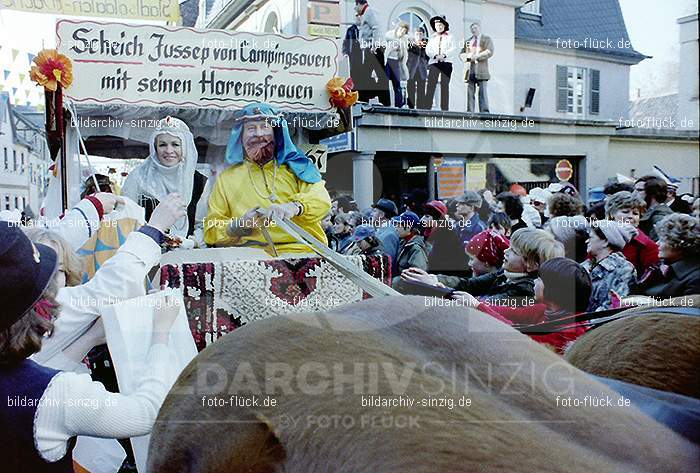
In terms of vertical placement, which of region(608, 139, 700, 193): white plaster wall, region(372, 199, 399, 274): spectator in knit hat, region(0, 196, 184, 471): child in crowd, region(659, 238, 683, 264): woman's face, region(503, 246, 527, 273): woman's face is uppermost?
region(608, 139, 700, 193): white plaster wall

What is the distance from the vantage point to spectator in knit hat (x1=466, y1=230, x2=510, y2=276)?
1.56m

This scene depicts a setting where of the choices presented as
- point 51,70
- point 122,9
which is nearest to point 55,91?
point 51,70

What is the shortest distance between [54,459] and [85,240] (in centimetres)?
49

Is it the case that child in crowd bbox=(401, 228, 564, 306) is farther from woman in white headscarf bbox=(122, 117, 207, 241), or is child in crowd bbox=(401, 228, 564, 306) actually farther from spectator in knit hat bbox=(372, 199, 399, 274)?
woman in white headscarf bbox=(122, 117, 207, 241)

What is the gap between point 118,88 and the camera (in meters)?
1.45

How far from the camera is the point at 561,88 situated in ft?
4.75

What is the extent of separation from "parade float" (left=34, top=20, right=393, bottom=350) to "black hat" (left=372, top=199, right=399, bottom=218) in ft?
0.38

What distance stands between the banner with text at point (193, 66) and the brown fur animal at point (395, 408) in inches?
32.6

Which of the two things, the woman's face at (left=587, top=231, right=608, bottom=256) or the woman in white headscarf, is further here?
the woman's face at (left=587, top=231, right=608, bottom=256)

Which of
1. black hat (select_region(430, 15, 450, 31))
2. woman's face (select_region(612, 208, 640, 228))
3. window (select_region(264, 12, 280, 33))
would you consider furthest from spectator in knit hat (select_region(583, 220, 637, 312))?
window (select_region(264, 12, 280, 33))

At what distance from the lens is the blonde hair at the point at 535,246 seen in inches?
61.4

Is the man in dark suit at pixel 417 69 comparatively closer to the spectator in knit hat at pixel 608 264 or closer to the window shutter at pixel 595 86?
the window shutter at pixel 595 86

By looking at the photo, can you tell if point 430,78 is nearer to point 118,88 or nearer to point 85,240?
point 118,88

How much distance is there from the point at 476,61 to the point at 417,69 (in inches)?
5.5
